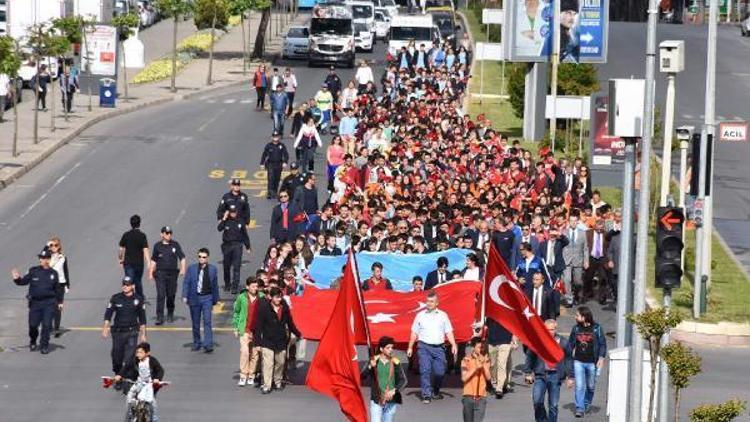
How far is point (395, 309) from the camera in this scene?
26.6 meters

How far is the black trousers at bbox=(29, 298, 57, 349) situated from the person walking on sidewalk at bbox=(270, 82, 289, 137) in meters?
21.3

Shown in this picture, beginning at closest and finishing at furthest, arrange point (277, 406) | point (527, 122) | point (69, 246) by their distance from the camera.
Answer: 1. point (277, 406)
2. point (69, 246)
3. point (527, 122)

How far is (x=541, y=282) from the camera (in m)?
26.3

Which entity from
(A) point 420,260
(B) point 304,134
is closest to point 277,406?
(A) point 420,260

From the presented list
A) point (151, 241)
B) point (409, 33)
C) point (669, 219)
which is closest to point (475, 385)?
point (669, 219)

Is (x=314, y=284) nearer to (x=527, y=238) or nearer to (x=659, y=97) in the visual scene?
(x=527, y=238)

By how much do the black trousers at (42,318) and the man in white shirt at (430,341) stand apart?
5946 mm

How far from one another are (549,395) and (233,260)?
413 inches

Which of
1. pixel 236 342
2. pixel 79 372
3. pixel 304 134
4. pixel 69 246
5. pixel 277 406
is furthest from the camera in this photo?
pixel 304 134

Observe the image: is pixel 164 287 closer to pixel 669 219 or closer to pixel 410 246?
pixel 410 246

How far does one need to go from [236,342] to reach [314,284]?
176 cm

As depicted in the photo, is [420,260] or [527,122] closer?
[420,260]

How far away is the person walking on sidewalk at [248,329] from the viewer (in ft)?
84.8

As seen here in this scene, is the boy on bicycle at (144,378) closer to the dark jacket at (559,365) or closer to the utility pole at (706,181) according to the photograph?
the dark jacket at (559,365)
